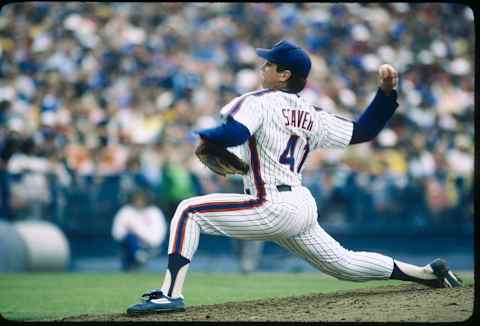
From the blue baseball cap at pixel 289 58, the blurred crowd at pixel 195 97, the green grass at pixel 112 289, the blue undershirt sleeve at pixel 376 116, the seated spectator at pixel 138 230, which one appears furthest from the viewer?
the blurred crowd at pixel 195 97

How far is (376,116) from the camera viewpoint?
5793mm

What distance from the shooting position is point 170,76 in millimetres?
15789

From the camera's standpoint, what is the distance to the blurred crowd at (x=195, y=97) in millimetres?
12750

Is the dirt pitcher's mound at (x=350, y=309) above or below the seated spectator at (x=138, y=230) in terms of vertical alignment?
below

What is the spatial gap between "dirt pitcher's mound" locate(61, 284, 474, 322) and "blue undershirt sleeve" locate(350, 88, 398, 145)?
1133 millimetres

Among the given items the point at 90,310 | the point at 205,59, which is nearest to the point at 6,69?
the point at 205,59

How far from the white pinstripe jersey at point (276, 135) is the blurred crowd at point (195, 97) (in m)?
7.09

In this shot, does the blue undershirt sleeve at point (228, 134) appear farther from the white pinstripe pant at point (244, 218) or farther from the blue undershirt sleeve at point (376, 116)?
the blue undershirt sleeve at point (376, 116)

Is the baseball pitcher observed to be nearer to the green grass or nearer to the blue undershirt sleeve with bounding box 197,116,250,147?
the blue undershirt sleeve with bounding box 197,116,250,147

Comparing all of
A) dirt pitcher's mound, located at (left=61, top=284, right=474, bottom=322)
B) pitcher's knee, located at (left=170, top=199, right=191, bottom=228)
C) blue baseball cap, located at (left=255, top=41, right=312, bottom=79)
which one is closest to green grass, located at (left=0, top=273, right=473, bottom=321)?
dirt pitcher's mound, located at (left=61, top=284, right=474, bottom=322)

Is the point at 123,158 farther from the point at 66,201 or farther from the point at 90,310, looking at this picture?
the point at 90,310

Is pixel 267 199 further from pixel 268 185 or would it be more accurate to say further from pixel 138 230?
pixel 138 230

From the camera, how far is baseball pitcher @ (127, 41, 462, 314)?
5129mm

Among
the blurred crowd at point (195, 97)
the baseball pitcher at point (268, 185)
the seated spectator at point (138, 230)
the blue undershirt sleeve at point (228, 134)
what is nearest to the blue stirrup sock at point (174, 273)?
the baseball pitcher at point (268, 185)
